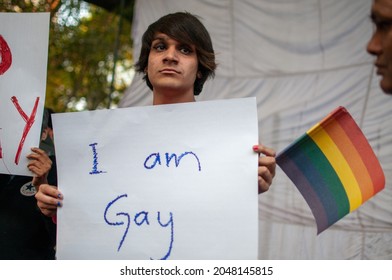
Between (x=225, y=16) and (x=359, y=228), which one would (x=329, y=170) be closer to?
(x=359, y=228)

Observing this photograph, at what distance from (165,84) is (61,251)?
0.55 meters

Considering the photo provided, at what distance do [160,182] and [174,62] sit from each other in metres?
0.36

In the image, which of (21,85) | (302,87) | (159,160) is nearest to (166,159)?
(159,160)

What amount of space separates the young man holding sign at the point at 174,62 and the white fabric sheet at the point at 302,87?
201 centimetres

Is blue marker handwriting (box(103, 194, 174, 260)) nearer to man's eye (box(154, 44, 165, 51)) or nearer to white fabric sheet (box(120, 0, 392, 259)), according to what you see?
man's eye (box(154, 44, 165, 51))

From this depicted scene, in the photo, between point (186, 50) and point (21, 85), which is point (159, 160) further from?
point (21, 85)

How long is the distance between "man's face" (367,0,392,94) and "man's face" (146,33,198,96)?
567mm

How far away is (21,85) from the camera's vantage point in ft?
5.03

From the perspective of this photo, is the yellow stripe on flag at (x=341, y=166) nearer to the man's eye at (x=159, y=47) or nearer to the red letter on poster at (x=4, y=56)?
the man's eye at (x=159, y=47)

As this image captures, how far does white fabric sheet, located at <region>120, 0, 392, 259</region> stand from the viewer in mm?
3229

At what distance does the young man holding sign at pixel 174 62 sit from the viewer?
1.43m

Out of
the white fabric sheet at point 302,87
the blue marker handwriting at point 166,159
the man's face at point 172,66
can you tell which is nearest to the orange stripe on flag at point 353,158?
the blue marker handwriting at point 166,159

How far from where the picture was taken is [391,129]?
318cm
